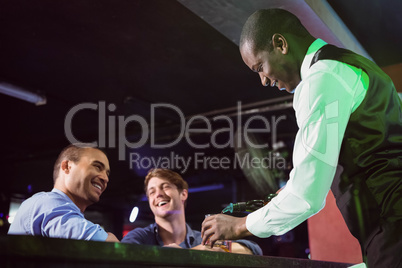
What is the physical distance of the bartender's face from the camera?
149cm

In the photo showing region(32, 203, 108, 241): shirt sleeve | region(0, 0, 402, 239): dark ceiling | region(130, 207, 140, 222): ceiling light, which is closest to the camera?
region(32, 203, 108, 241): shirt sleeve

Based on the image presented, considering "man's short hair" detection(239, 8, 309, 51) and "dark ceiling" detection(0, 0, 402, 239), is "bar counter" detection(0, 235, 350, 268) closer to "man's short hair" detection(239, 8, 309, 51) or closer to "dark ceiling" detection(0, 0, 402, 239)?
"man's short hair" detection(239, 8, 309, 51)

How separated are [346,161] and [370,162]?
70 millimetres

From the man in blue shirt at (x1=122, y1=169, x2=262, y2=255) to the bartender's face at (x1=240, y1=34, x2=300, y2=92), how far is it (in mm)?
2001

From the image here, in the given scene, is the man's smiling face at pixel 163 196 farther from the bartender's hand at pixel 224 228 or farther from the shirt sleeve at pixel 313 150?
the shirt sleeve at pixel 313 150

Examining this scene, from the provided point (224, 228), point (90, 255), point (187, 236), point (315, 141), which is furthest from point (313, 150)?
point (187, 236)

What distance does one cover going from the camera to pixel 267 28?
1541mm

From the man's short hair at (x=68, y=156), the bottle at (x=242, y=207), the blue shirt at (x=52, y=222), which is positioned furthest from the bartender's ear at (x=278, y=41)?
the man's short hair at (x=68, y=156)

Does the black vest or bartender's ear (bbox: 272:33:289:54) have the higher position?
bartender's ear (bbox: 272:33:289:54)

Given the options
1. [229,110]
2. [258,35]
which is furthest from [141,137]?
[258,35]

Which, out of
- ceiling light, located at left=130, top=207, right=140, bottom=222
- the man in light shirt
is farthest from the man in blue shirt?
the man in light shirt

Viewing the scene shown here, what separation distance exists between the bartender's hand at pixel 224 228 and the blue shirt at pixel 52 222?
34.4 inches

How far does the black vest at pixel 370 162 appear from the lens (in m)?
1.17

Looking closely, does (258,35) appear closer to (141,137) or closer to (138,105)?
(138,105)
